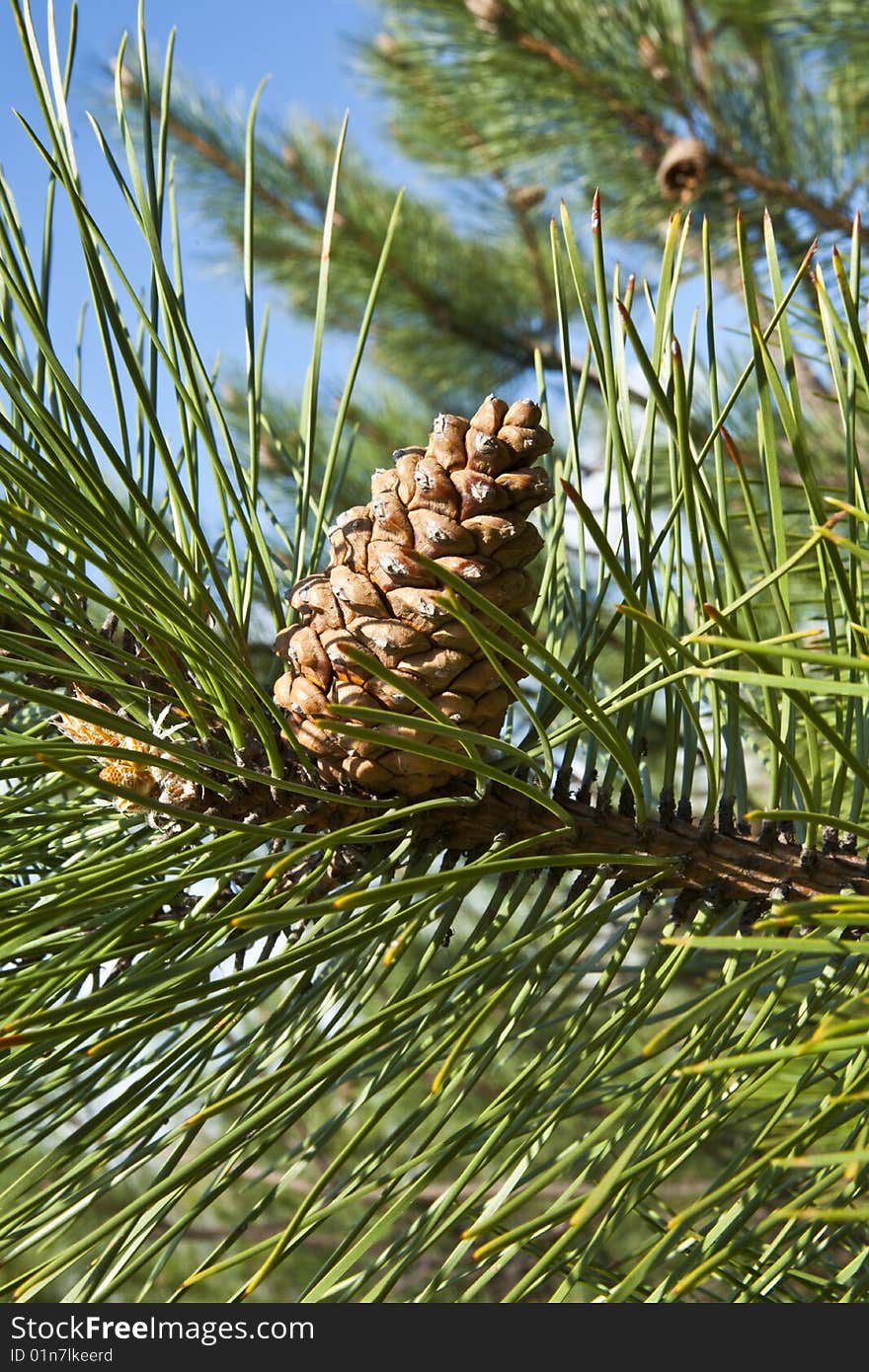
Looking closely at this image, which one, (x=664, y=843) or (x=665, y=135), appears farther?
(x=665, y=135)

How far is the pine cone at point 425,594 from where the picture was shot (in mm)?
367

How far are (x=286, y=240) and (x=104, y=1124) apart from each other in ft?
6.28

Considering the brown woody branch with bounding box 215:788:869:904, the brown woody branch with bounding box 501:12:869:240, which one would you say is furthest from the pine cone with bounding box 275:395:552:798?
the brown woody branch with bounding box 501:12:869:240

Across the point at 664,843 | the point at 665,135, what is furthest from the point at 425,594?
the point at 665,135

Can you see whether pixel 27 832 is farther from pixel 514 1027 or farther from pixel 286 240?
pixel 286 240

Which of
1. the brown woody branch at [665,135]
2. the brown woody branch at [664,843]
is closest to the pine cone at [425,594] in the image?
the brown woody branch at [664,843]

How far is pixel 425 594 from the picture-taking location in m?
0.36

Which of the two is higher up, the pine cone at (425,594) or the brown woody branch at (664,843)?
the pine cone at (425,594)

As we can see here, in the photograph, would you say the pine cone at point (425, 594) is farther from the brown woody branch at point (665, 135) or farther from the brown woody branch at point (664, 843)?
the brown woody branch at point (665, 135)

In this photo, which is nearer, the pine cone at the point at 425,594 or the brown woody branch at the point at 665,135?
the pine cone at the point at 425,594

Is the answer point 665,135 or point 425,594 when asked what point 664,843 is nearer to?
point 425,594

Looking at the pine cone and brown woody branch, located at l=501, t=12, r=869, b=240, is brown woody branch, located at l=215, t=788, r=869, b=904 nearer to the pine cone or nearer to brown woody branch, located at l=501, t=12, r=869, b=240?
the pine cone

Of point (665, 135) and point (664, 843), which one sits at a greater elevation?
point (665, 135)

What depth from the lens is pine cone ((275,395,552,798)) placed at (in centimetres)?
37
